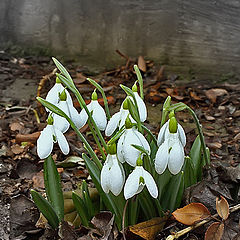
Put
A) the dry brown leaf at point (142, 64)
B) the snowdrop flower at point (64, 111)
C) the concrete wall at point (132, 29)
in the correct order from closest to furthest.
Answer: the snowdrop flower at point (64, 111) → the concrete wall at point (132, 29) → the dry brown leaf at point (142, 64)

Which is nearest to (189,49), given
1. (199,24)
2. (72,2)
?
(199,24)

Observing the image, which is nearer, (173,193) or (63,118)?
(63,118)

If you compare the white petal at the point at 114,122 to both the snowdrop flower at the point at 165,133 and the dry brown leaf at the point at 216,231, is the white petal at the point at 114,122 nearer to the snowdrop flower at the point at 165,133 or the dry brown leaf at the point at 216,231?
the snowdrop flower at the point at 165,133

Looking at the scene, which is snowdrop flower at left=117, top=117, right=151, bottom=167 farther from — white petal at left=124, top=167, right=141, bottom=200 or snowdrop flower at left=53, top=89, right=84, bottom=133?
snowdrop flower at left=53, top=89, right=84, bottom=133

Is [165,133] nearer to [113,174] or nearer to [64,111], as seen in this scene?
[113,174]

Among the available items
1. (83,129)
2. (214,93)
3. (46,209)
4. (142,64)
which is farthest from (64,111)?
(142,64)

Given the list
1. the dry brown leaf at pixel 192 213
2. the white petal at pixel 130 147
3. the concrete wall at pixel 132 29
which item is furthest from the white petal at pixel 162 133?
the concrete wall at pixel 132 29

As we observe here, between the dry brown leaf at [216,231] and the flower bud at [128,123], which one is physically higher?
the flower bud at [128,123]
